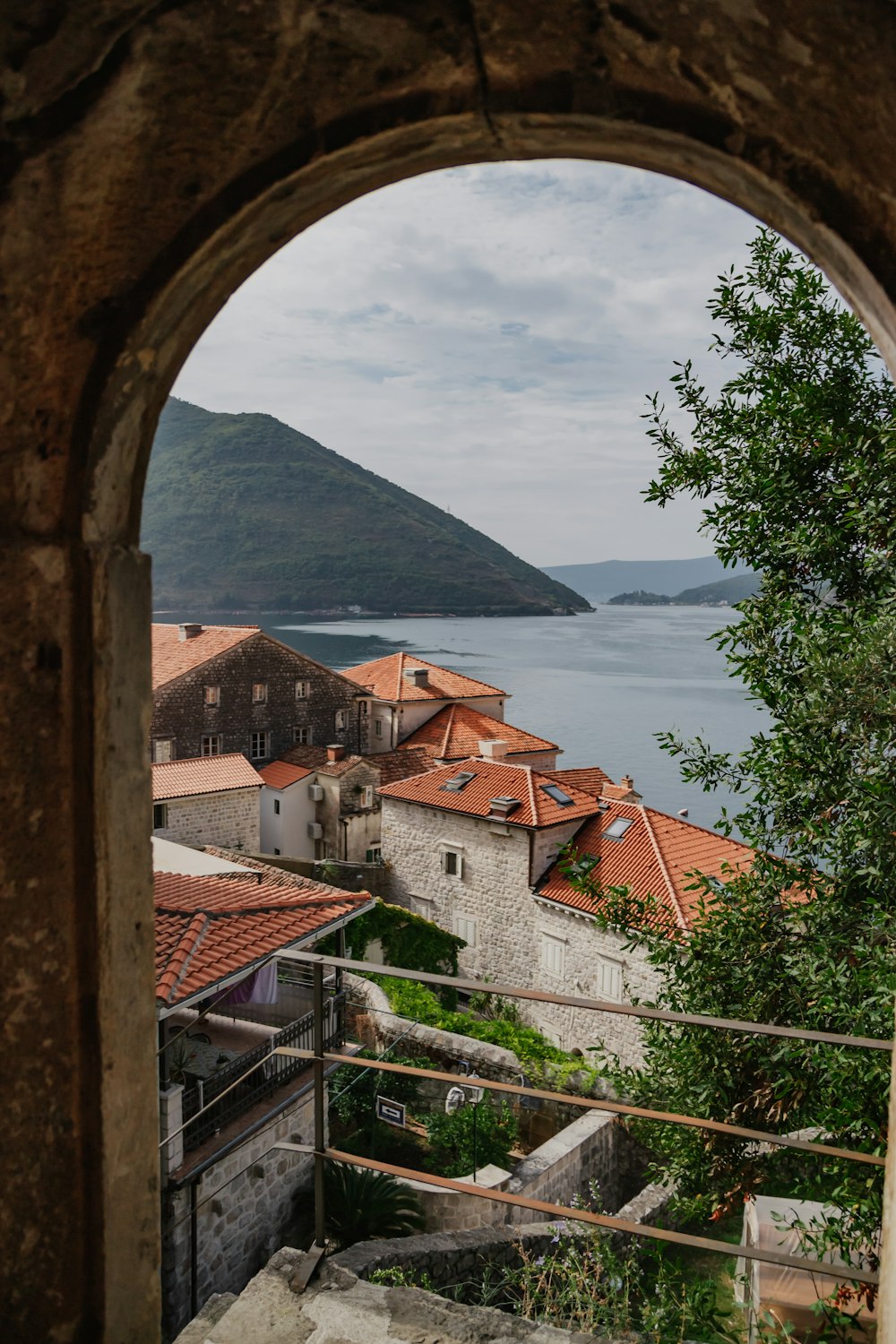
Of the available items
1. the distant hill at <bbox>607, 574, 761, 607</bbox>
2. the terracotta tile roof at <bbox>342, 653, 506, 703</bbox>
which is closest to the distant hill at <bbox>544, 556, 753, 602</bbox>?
the distant hill at <bbox>607, 574, 761, 607</bbox>

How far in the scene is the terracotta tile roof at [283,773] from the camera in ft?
78.0

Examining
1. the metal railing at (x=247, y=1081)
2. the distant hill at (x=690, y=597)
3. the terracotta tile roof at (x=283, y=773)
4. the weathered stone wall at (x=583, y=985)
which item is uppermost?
the distant hill at (x=690, y=597)

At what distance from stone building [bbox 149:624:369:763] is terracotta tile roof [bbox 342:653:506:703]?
94 cm

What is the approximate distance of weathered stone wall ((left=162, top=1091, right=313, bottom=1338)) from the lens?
26.7 feet

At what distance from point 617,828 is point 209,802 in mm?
8226

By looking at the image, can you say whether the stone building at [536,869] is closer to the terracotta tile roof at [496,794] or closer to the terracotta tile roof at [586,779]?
the terracotta tile roof at [496,794]

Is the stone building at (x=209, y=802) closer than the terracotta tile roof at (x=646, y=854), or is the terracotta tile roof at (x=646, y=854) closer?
the terracotta tile roof at (x=646, y=854)

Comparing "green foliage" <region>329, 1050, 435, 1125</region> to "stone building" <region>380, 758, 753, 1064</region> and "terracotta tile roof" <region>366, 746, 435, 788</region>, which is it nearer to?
"stone building" <region>380, 758, 753, 1064</region>

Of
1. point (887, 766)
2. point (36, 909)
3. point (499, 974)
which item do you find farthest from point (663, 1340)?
point (499, 974)

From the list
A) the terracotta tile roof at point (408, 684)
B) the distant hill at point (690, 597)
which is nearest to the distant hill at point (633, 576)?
the distant hill at point (690, 597)

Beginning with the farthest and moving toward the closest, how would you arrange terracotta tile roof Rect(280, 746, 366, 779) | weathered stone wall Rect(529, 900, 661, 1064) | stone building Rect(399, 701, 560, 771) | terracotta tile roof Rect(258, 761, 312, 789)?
stone building Rect(399, 701, 560, 771), terracotta tile roof Rect(280, 746, 366, 779), terracotta tile roof Rect(258, 761, 312, 789), weathered stone wall Rect(529, 900, 661, 1064)

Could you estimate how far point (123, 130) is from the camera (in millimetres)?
1200

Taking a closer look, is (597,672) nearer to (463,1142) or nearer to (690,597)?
(690,597)

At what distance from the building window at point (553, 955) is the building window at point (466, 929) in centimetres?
202
